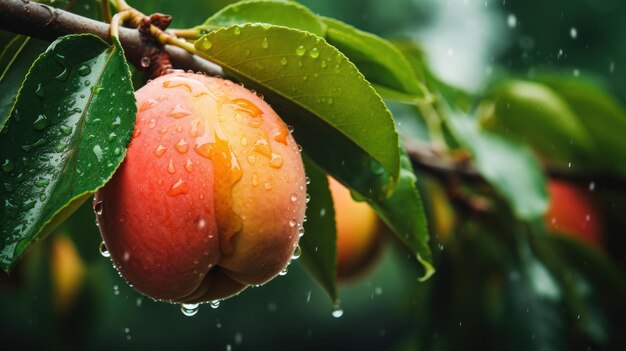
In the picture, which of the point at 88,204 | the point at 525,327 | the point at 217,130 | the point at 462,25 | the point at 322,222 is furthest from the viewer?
the point at 462,25

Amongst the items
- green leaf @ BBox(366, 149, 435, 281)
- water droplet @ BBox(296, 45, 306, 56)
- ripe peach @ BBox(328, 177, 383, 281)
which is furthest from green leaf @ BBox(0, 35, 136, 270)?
ripe peach @ BBox(328, 177, 383, 281)

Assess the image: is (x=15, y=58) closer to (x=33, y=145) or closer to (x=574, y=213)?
(x=33, y=145)

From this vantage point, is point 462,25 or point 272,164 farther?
point 462,25

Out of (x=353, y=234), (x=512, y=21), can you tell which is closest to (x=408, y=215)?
(x=353, y=234)

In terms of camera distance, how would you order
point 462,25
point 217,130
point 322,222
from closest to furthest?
point 217,130 → point 322,222 → point 462,25

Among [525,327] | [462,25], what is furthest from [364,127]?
[462,25]

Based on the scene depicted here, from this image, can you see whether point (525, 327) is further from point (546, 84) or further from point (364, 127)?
point (364, 127)

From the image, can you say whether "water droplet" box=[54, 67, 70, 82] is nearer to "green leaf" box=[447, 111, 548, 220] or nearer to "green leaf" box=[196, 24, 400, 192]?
"green leaf" box=[196, 24, 400, 192]
